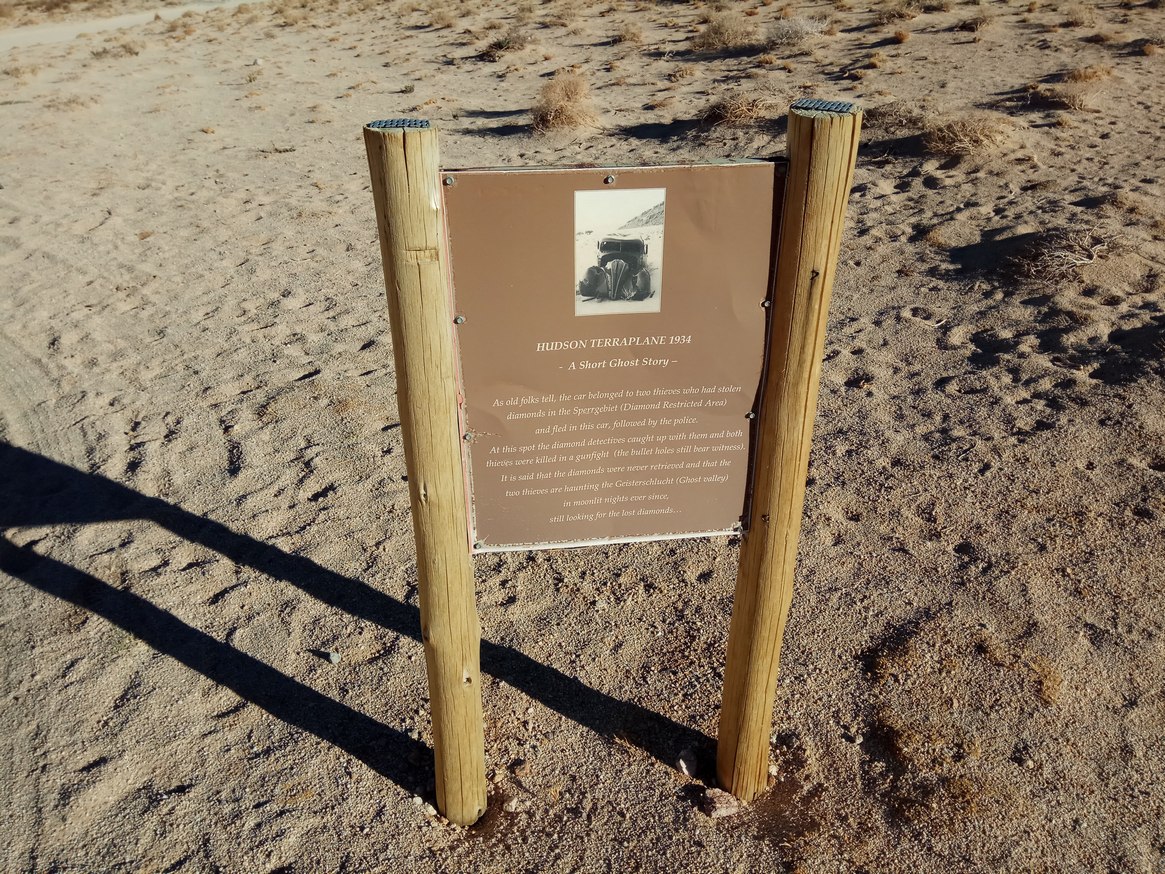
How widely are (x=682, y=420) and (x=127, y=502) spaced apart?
3242 millimetres

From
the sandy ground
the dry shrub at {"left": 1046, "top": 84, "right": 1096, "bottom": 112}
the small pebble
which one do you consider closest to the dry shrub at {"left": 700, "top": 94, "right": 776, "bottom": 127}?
the sandy ground

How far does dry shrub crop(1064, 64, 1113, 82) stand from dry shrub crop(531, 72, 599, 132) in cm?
514

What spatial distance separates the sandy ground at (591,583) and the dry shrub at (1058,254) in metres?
0.03

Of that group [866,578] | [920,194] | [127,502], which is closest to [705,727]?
[866,578]

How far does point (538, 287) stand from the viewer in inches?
81.8

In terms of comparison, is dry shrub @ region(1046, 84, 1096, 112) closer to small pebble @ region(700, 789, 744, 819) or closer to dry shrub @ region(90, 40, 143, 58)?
small pebble @ region(700, 789, 744, 819)

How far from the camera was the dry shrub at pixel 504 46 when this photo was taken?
14433 millimetres

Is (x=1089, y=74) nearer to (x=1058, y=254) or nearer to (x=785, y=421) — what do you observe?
(x=1058, y=254)

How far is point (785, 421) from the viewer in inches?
89.4

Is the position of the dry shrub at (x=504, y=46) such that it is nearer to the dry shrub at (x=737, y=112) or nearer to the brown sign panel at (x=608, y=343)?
the dry shrub at (x=737, y=112)

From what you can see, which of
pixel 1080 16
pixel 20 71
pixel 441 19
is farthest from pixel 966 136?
pixel 20 71

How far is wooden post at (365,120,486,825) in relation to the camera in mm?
1892

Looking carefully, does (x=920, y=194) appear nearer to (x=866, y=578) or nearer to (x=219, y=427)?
(x=866, y=578)

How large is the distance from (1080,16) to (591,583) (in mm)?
12225
